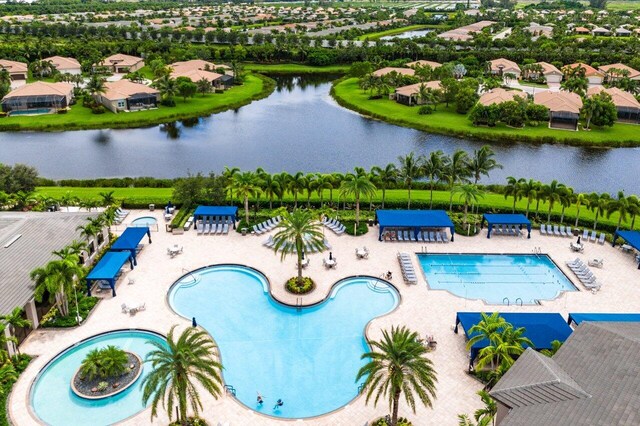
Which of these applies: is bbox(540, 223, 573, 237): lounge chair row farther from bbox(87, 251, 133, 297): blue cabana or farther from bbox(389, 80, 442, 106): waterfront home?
bbox(389, 80, 442, 106): waterfront home

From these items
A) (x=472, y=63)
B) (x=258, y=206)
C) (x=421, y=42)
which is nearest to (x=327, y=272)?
(x=258, y=206)

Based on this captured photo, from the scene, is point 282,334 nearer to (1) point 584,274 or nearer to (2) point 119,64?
(1) point 584,274

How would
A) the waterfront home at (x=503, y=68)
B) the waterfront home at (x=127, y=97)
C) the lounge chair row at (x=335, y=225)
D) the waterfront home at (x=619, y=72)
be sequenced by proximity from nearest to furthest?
the lounge chair row at (x=335, y=225)
the waterfront home at (x=127, y=97)
the waterfront home at (x=619, y=72)
the waterfront home at (x=503, y=68)

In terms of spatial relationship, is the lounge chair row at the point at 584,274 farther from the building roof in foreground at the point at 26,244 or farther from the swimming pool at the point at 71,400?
the building roof in foreground at the point at 26,244

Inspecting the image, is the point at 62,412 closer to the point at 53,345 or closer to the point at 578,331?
the point at 53,345

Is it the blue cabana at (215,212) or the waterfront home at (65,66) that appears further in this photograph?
the waterfront home at (65,66)

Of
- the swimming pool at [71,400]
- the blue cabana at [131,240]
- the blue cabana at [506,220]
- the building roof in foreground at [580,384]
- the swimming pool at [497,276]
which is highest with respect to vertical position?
the building roof in foreground at [580,384]

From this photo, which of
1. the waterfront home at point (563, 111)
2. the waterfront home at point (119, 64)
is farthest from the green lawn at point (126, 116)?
the waterfront home at point (563, 111)

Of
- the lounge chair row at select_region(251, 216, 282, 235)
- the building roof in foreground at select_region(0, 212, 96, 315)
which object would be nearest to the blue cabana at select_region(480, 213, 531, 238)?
the lounge chair row at select_region(251, 216, 282, 235)
